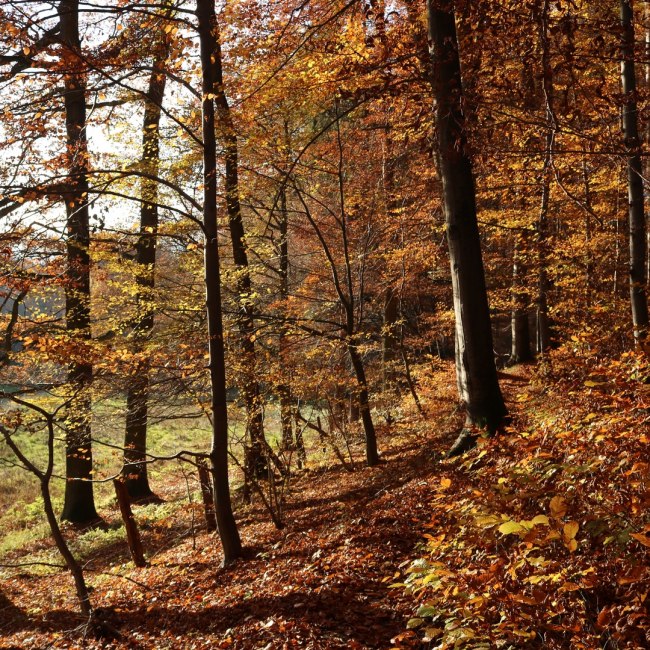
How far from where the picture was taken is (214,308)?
280 inches

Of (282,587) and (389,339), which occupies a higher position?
(389,339)

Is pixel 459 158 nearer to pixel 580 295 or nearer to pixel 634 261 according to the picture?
pixel 634 261

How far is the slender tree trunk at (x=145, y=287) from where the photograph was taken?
9609mm

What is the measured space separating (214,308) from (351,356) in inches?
170

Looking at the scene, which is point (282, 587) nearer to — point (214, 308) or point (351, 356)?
point (214, 308)

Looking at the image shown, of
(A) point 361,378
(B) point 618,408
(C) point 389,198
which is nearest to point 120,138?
(C) point 389,198

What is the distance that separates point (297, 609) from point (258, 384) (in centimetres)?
527

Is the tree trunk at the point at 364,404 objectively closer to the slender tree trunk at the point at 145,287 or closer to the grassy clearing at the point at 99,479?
the grassy clearing at the point at 99,479

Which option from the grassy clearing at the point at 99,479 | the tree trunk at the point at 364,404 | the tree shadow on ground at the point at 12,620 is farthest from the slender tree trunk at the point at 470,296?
the tree shadow on ground at the point at 12,620

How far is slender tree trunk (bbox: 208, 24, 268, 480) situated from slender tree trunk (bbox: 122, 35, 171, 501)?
1.27 m

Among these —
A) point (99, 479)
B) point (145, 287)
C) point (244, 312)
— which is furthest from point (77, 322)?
point (244, 312)

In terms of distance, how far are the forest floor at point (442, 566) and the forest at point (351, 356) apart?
0.11 ft

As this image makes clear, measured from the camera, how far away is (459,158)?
6688 millimetres

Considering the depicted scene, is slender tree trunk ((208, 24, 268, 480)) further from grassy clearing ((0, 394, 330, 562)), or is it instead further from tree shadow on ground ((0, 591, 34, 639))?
tree shadow on ground ((0, 591, 34, 639))
